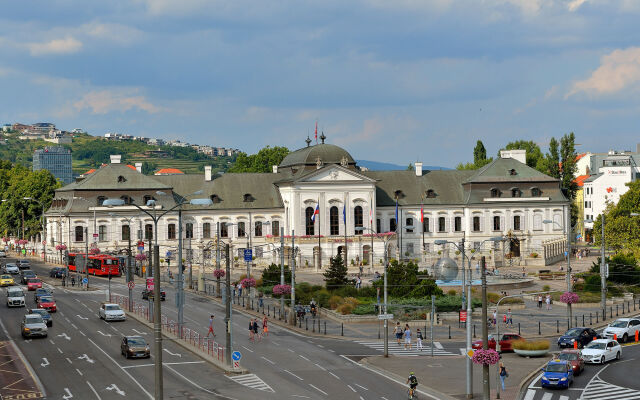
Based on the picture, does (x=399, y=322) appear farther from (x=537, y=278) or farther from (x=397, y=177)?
(x=397, y=177)

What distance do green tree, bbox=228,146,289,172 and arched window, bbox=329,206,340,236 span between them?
6067 cm

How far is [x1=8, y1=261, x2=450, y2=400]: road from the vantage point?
4734 centimetres

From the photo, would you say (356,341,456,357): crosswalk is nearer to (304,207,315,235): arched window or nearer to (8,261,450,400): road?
(8,261,450,400): road

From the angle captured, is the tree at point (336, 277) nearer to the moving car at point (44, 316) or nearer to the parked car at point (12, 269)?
the moving car at point (44, 316)

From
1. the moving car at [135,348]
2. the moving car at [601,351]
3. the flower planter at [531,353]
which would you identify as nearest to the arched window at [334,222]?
the flower planter at [531,353]

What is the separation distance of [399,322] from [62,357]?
29.1m

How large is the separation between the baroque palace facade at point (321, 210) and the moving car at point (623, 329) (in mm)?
56095

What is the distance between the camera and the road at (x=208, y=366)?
47.3m

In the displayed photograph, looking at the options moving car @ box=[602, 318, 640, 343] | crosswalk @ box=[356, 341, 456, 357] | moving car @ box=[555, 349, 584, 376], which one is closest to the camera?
moving car @ box=[555, 349, 584, 376]

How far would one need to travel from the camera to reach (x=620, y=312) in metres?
80.1

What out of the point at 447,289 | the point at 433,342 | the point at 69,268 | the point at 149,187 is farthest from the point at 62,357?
the point at 149,187

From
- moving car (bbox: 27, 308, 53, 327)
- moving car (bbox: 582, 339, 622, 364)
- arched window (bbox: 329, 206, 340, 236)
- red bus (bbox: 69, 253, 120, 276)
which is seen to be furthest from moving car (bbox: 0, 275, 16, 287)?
moving car (bbox: 582, 339, 622, 364)

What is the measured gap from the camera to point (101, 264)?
109250mm

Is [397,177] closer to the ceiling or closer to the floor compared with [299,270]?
closer to the ceiling
